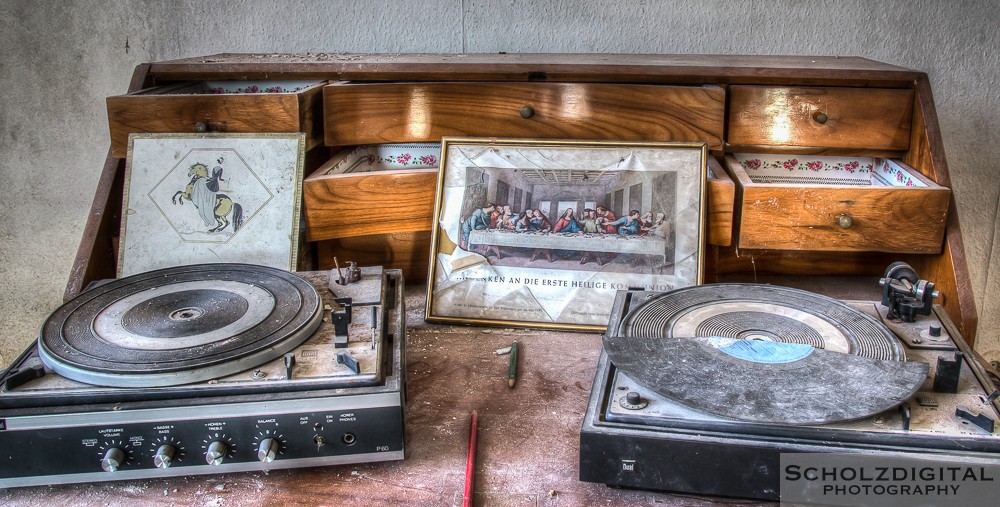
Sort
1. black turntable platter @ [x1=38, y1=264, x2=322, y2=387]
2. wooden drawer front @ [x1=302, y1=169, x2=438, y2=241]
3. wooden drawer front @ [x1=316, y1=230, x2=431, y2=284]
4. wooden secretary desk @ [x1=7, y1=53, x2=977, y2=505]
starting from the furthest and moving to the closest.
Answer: wooden drawer front @ [x1=316, y1=230, x2=431, y2=284]
wooden drawer front @ [x1=302, y1=169, x2=438, y2=241]
wooden secretary desk @ [x1=7, y1=53, x2=977, y2=505]
black turntable platter @ [x1=38, y1=264, x2=322, y2=387]

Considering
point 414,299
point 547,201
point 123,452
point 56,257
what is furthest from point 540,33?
point 56,257

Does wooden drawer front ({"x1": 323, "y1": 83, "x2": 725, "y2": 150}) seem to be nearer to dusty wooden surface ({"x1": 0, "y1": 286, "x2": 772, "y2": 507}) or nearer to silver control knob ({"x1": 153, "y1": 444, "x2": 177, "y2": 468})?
dusty wooden surface ({"x1": 0, "y1": 286, "x2": 772, "y2": 507})

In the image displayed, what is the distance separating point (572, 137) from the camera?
1696 millimetres

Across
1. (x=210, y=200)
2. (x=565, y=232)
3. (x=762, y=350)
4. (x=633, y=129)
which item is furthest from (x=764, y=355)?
(x=210, y=200)

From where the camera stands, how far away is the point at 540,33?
217 cm

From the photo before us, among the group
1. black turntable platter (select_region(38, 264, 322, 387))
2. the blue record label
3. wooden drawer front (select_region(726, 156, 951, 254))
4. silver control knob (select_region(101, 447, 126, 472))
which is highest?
wooden drawer front (select_region(726, 156, 951, 254))

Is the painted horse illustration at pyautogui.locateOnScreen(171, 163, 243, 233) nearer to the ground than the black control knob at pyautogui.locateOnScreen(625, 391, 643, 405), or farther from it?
farther from it

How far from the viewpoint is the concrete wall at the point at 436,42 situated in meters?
2.08

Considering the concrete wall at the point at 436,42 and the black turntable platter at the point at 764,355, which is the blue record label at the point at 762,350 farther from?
the concrete wall at the point at 436,42

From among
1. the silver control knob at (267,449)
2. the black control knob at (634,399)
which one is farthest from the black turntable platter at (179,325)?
the black control knob at (634,399)

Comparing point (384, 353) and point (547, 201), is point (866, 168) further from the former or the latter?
point (384, 353)

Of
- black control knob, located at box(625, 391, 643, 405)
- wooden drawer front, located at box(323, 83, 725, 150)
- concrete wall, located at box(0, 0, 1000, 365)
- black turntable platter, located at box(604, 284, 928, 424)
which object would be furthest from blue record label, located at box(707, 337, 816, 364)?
concrete wall, located at box(0, 0, 1000, 365)

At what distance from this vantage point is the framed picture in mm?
1552

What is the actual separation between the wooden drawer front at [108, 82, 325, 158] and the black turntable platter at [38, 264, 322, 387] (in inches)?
14.5
